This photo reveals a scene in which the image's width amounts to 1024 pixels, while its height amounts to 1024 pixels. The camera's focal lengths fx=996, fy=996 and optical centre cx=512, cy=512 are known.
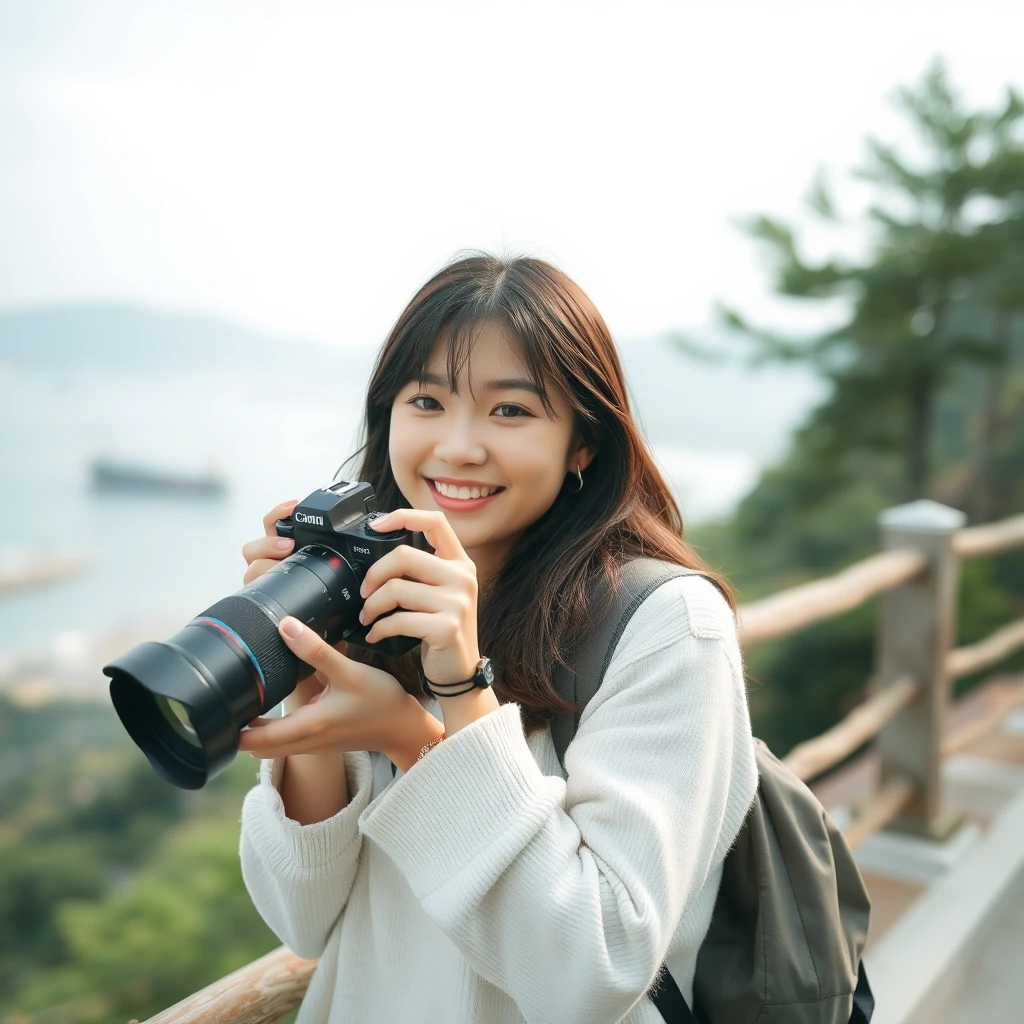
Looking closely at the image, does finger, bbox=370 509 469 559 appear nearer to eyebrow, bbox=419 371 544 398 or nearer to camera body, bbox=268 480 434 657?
camera body, bbox=268 480 434 657

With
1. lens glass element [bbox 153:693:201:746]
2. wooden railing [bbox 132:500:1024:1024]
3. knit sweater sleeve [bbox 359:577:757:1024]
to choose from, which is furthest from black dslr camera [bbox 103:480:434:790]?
wooden railing [bbox 132:500:1024:1024]

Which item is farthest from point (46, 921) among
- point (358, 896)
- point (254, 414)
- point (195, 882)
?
point (358, 896)

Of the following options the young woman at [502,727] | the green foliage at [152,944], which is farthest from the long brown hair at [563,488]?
the green foliage at [152,944]

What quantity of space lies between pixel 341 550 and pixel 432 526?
0.26 ft

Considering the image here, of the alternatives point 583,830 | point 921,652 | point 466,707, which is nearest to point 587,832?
point 583,830

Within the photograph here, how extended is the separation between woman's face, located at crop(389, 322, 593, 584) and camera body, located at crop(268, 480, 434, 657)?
4.0 inches

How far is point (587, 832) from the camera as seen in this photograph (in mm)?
709

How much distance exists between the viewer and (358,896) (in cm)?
89

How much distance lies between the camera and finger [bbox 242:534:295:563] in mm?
791

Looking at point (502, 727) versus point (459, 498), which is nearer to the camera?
point (502, 727)

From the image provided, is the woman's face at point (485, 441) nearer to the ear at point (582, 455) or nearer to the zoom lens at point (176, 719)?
the ear at point (582, 455)

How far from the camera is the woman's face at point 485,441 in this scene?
33.5 inches

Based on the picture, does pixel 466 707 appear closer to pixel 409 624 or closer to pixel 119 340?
pixel 409 624

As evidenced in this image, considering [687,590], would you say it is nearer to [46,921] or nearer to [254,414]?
[46,921]
